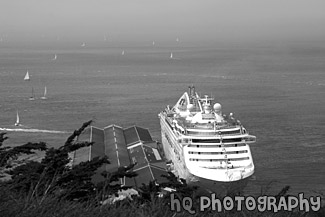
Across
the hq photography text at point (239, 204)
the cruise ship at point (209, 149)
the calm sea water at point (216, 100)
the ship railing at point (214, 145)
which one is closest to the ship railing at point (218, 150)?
the cruise ship at point (209, 149)

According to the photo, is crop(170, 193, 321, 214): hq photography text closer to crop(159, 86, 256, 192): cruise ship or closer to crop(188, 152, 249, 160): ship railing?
crop(159, 86, 256, 192): cruise ship

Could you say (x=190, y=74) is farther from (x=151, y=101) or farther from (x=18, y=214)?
(x=18, y=214)

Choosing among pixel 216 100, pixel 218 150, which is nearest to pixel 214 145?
pixel 218 150

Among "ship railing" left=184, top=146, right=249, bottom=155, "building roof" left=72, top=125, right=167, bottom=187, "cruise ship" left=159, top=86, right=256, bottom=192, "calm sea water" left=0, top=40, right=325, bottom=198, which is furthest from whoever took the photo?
"calm sea water" left=0, top=40, right=325, bottom=198

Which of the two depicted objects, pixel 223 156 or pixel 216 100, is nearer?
pixel 223 156

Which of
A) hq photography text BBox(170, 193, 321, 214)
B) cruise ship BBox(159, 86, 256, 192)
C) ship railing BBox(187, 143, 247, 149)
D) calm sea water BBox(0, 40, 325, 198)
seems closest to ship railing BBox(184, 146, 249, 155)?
cruise ship BBox(159, 86, 256, 192)

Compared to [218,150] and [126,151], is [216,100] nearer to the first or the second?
[126,151]

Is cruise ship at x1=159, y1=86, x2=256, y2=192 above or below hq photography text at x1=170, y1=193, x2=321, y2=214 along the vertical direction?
below
